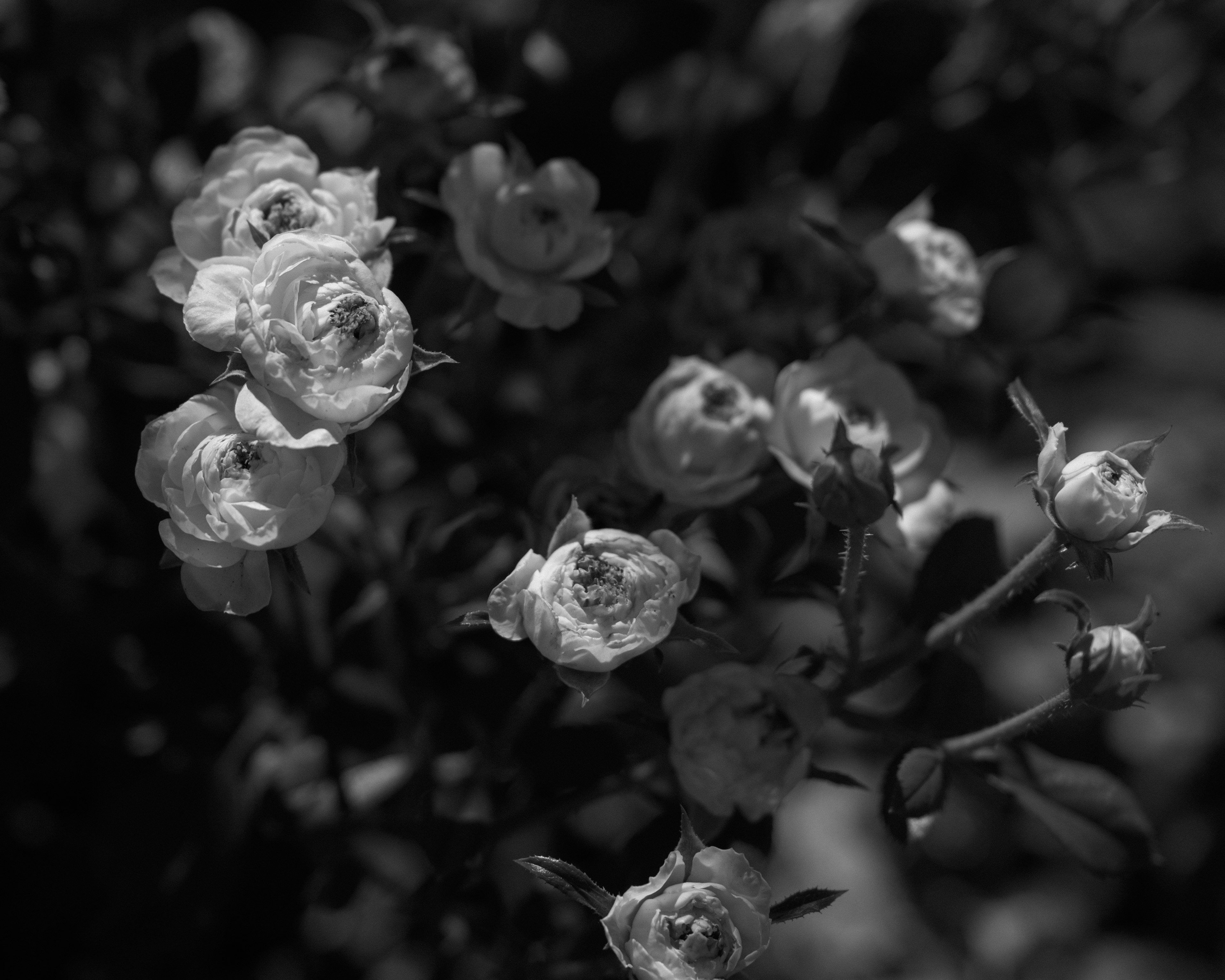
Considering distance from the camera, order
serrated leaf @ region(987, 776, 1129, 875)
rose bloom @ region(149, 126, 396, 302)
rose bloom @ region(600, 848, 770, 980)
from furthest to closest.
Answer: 1. serrated leaf @ region(987, 776, 1129, 875)
2. rose bloom @ region(149, 126, 396, 302)
3. rose bloom @ region(600, 848, 770, 980)

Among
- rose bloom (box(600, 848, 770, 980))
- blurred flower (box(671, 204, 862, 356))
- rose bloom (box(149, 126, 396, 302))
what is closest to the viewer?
rose bloom (box(600, 848, 770, 980))

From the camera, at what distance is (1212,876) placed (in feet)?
6.25

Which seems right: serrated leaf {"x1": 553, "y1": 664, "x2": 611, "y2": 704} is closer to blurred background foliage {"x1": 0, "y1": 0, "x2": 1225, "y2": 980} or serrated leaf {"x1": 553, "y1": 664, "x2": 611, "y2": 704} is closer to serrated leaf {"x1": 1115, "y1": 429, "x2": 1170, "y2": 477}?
blurred background foliage {"x1": 0, "y1": 0, "x2": 1225, "y2": 980}

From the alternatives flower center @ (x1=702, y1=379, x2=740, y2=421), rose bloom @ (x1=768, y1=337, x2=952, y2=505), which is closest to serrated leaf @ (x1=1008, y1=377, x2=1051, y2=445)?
rose bloom @ (x1=768, y1=337, x2=952, y2=505)

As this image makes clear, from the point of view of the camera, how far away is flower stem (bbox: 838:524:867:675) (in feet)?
2.84

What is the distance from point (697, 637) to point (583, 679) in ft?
0.29

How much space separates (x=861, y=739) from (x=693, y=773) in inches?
28.4

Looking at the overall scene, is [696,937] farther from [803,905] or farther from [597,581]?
[597,581]

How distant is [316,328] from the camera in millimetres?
784

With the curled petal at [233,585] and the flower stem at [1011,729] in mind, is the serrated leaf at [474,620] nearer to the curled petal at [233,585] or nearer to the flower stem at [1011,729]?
→ the curled petal at [233,585]

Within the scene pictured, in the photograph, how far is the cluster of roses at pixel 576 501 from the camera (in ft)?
2.57

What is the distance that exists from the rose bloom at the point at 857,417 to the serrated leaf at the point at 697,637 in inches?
6.4

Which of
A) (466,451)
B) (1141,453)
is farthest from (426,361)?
(1141,453)

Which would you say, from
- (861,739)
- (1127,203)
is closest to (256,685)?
(861,739)
